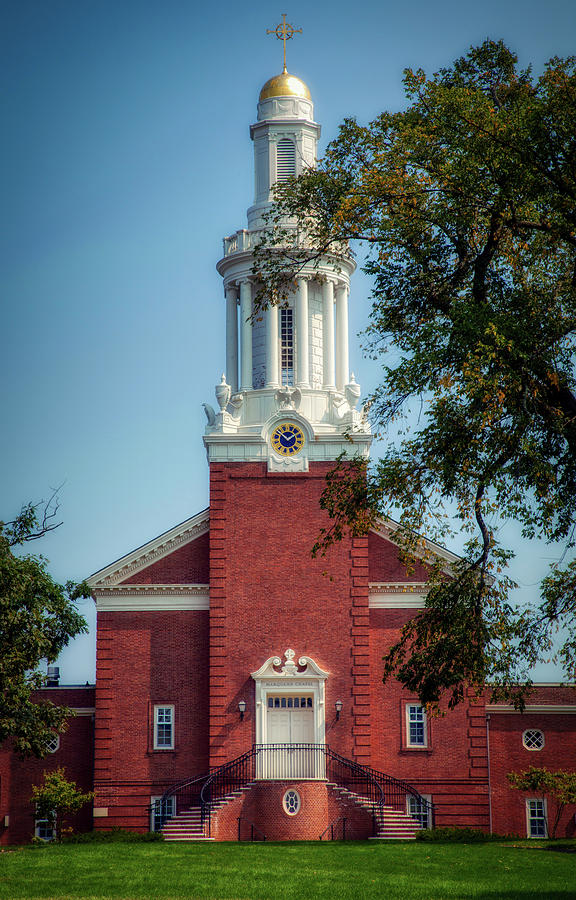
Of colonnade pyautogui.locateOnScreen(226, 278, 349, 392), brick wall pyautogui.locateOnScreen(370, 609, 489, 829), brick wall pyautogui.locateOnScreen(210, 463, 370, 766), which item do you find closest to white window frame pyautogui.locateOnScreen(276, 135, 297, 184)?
colonnade pyautogui.locateOnScreen(226, 278, 349, 392)

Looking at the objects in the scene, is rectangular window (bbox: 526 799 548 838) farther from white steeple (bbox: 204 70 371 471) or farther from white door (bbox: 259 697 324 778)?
white steeple (bbox: 204 70 371 471)

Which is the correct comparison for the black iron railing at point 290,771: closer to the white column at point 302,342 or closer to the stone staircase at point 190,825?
the stone staircase at point 190,825

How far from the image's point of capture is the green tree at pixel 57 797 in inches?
1422

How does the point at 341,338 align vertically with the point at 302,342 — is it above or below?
above

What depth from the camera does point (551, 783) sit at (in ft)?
116

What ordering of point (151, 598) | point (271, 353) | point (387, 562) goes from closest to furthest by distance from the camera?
1. point (151, 598)
2. point (387, 562)
3. point (271, 353)

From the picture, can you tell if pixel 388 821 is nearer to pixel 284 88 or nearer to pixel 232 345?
pixel 232 345

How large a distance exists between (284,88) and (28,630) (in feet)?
76.8

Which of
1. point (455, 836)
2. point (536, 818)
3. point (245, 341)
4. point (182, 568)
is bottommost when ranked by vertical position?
point (455, 836)

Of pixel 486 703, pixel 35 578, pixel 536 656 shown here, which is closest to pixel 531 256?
pixel 536 656

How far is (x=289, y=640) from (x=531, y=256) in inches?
796

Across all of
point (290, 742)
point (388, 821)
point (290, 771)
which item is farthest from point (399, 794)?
point (290, 742)

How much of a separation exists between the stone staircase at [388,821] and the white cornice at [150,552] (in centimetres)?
917

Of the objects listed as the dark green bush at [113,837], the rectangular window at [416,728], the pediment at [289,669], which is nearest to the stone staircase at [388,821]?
the rectangular window at [416,728]
